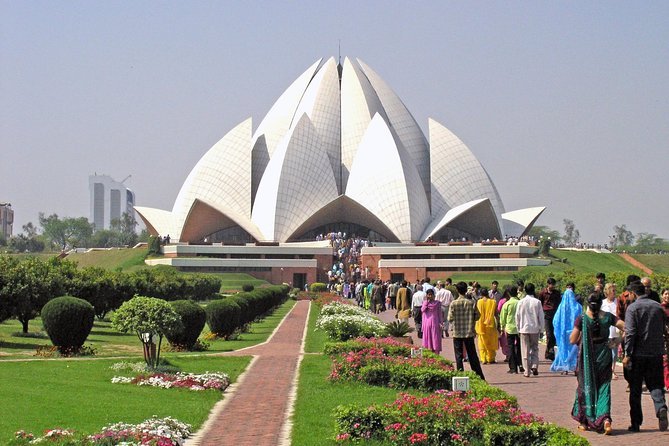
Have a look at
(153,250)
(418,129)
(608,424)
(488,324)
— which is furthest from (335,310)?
(418,129)

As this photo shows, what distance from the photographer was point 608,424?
279 inches

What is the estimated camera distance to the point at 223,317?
17844mm

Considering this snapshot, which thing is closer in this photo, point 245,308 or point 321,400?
point 321,400

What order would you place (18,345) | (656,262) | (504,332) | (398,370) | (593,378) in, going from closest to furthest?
(593,378) < (398,370) < (504,332) < (18,345) < (656,262)

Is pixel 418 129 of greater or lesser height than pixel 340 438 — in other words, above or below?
above

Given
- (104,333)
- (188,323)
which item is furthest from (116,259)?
(188,323)

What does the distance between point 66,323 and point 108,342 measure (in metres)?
3.63

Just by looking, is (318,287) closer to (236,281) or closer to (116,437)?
(236,281)

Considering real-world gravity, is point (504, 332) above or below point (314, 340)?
above

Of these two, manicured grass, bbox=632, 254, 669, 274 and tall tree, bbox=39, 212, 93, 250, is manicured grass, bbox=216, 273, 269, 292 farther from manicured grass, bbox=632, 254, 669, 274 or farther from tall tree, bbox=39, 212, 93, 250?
tall tree, bbox=39, 212, 93, 250

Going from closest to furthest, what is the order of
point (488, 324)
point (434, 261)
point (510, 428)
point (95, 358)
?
point (510, 428), point (488, 324), point (95, 358), point (434, 261)

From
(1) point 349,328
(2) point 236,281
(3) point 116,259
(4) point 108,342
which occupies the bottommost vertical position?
(4) point 108,342

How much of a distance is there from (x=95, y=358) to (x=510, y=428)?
8745 millimetres

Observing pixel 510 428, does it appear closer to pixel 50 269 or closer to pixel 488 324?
pixel 488 324
